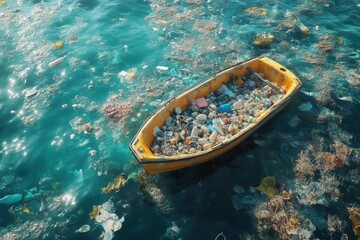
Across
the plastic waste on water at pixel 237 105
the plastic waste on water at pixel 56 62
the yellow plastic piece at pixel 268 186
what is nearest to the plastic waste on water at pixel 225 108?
the plastic waste on water at pixel 237 105

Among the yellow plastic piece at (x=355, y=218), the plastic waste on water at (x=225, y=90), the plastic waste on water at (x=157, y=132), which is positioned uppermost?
the plastic waste on water at (x=225, y=90)

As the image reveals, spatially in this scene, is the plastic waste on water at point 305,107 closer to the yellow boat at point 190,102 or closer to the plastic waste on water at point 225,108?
the yellow boat at point 190,102

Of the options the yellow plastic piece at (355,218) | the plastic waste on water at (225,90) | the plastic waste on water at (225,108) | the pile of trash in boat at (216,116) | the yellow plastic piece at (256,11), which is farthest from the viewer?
the yellow plastic piece at (256,11)

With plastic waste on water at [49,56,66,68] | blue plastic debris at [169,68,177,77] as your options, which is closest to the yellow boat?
blue plastic debris at [169,68,177,77]

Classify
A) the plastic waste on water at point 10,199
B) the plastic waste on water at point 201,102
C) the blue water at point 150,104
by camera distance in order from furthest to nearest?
the plastic waste on water at point 201,102 < the plastic waste on water at point 10,199 < the blue water at point 150,104

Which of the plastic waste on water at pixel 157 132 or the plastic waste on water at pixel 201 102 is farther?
the plastic waste on water at pixel 201 102

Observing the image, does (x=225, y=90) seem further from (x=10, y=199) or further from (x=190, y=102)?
(x=10, y=199)
